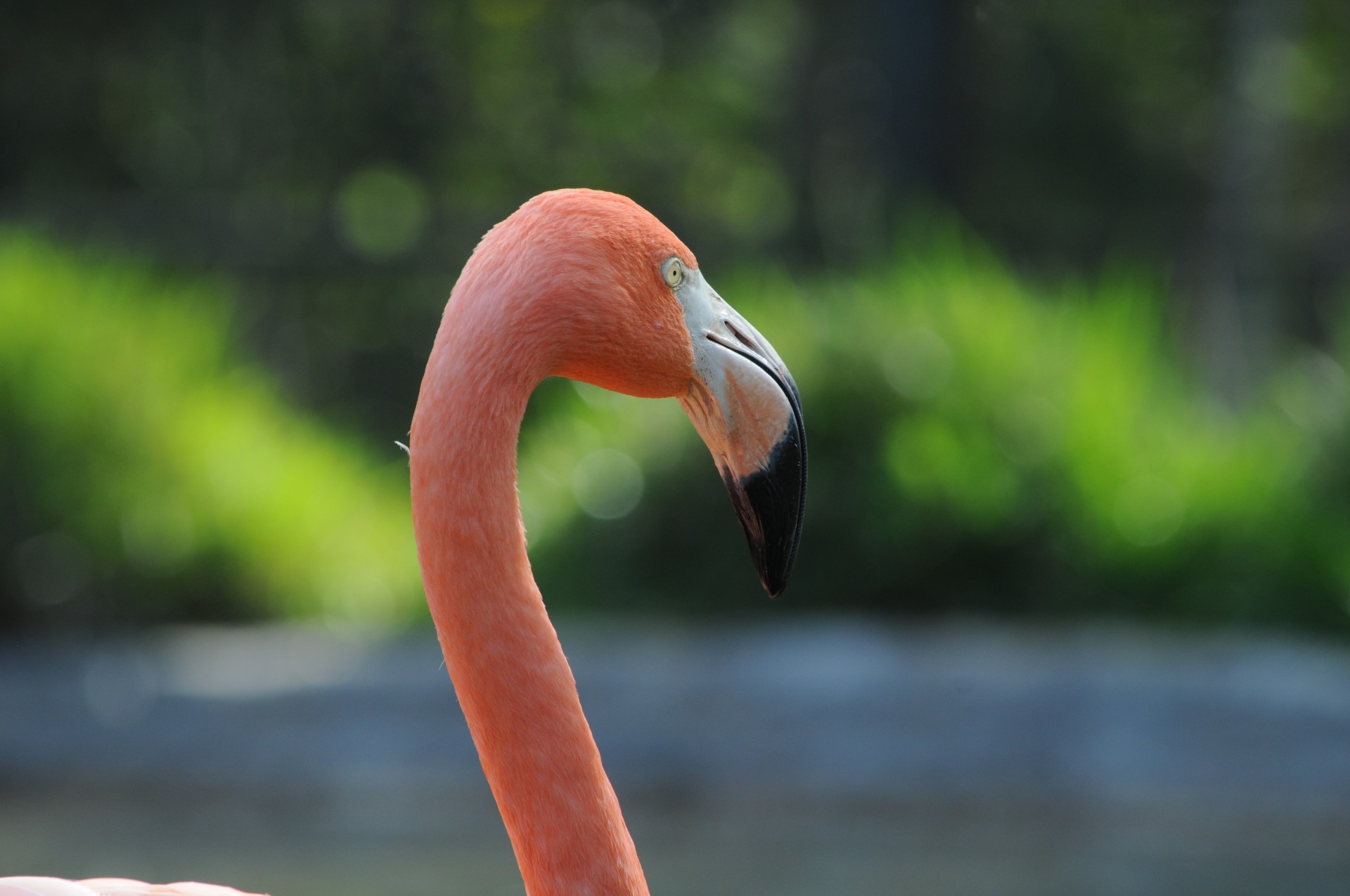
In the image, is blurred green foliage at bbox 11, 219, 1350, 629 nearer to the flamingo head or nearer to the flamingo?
the flamingo head

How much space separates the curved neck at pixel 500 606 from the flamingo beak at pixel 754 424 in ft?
0.64

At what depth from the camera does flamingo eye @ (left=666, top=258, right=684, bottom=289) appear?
4.63 feet

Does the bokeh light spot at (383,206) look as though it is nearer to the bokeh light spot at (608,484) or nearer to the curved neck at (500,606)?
the bokeh light spot at (608,484)

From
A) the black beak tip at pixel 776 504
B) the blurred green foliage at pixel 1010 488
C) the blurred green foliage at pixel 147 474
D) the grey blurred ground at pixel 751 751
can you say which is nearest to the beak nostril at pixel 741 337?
the black beak tip at pixel 776 504

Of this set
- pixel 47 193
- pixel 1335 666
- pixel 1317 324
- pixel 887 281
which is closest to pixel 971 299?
pixel 887 281

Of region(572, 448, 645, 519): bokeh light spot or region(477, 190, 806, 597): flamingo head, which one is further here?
region(572, 448, 645, 519): bokeh light spot

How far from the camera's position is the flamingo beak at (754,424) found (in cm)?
144

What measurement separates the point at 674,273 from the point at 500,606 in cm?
39

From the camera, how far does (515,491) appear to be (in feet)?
4.47

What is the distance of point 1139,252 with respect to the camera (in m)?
9.85

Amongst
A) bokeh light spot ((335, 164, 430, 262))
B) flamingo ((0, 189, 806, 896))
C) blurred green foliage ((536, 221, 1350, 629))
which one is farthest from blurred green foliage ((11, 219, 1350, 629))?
bokeh light spot ((335, 164, 430, 262))

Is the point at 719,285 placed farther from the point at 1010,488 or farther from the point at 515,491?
the point at 515,491

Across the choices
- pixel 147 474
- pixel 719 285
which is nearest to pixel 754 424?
pixel 147 474

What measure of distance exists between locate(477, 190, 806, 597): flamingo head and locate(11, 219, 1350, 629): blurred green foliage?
328 centimetres
